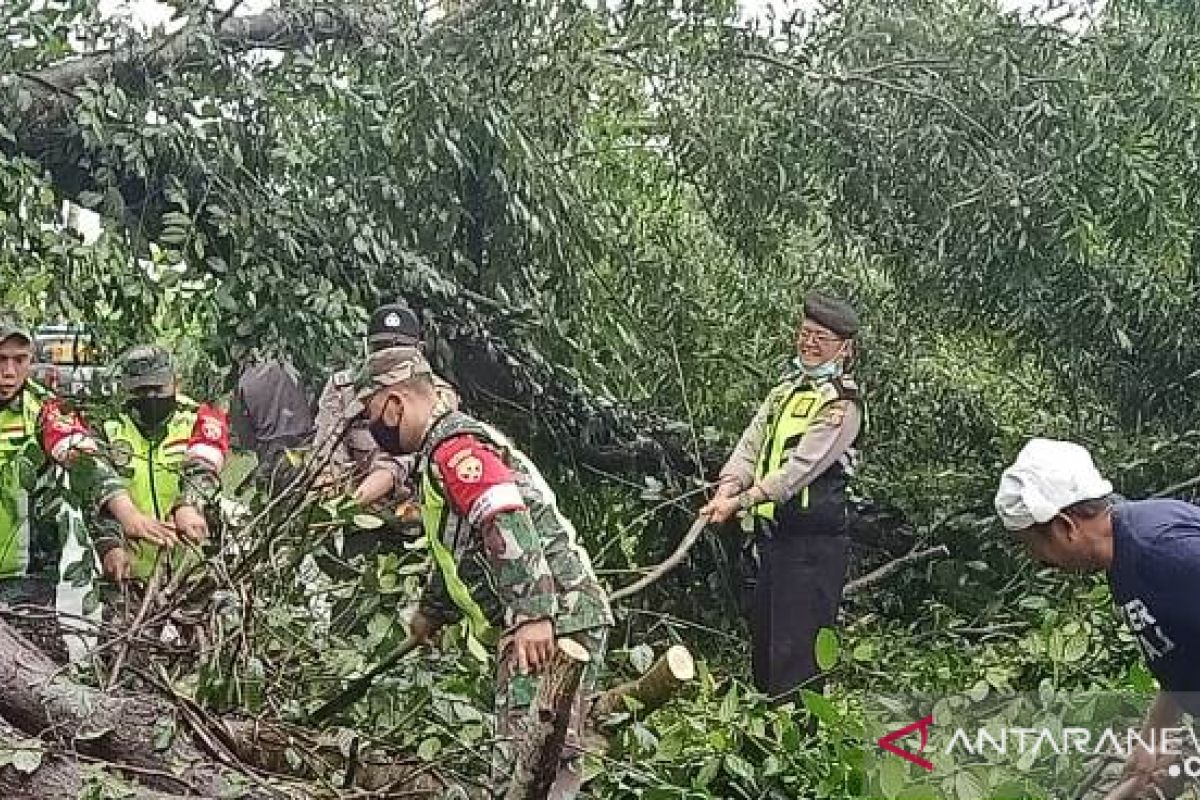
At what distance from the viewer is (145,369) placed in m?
4.01

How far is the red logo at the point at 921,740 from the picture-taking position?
8.85 ft

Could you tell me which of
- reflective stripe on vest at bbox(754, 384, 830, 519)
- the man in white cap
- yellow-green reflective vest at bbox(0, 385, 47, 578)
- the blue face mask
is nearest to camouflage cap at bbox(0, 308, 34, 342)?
yellow-green reflective vest at bbox(0, 385, 47, 578)

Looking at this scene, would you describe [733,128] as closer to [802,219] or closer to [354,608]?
[802,219]

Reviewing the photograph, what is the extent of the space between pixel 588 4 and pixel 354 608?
2442 mm

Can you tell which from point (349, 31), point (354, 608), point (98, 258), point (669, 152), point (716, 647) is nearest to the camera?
point (354, 608)

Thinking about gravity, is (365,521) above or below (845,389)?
above

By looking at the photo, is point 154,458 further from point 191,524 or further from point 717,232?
point 717,232

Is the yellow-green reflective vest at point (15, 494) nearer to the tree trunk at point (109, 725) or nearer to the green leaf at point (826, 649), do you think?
the tree trunk at point (109, 725)

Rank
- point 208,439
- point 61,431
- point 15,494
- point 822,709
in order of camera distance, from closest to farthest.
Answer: point 822,709 < point 61,431 < point 15,494 < point 208,439

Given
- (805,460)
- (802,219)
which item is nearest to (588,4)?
(802,219)

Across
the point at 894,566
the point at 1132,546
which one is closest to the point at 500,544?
the point at 1132,546

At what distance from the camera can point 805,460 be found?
14.3 feet

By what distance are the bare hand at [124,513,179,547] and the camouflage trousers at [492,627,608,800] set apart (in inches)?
33.6

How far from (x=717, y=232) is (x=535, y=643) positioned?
3.18 m
